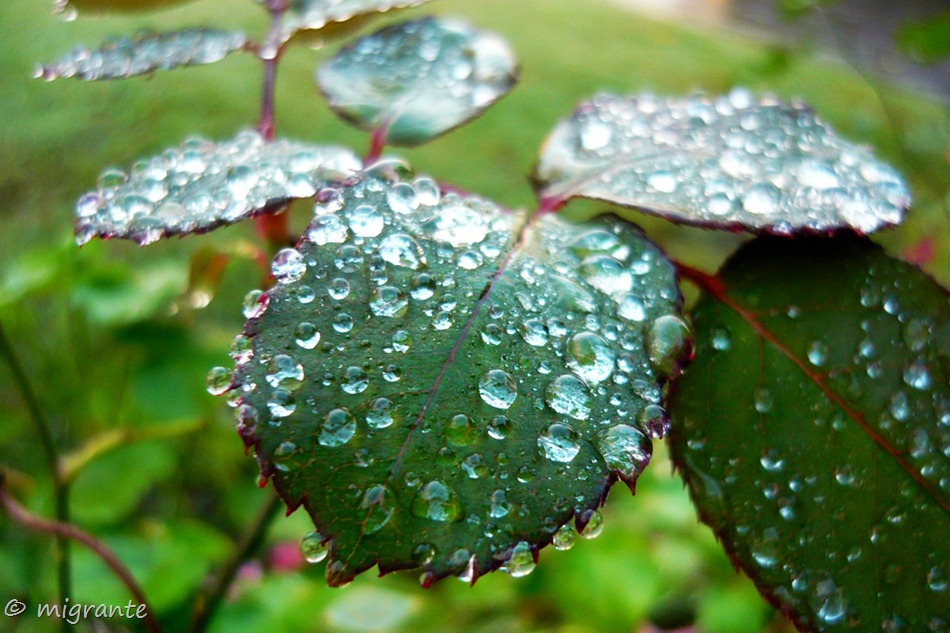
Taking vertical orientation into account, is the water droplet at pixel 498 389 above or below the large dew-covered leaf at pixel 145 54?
below

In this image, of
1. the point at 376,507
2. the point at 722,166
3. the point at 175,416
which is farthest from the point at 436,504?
the point at 175,416

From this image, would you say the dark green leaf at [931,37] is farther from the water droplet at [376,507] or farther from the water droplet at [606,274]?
the water droplet at [376,507]

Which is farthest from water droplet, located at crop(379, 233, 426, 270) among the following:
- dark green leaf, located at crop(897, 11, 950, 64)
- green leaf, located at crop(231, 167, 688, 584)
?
dark green leaf, located at crop(897, 11, 950, 64)

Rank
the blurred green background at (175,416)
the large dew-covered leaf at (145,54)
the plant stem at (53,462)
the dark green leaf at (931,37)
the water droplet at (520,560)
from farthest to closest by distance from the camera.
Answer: the dark green leaf at (931,37), the blurred green background at (175,416), the plant stem at (53,462), the large dew-covered leaf at (145,54), the water droplet at (520,560)

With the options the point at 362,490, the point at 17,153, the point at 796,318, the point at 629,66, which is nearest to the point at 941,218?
the point at 629,66

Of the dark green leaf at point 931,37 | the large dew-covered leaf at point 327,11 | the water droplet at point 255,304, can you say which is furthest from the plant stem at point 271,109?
the dark green leaf at point 931,37

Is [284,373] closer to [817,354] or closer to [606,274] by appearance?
[606,274]

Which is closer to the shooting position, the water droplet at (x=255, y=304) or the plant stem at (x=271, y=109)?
the water droplet at (x=255, y=304)

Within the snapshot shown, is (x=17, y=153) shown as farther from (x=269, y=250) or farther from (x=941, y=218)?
(x=941, y=218)
